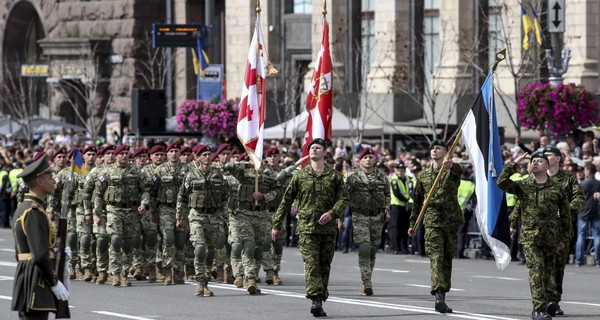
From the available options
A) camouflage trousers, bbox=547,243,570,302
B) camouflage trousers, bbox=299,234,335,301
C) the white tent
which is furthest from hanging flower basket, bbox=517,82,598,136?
camouflage trousers, bbox=299,234,335,301

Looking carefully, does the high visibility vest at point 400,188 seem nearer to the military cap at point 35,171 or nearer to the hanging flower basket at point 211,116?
the hanging flower basket at point 211,116

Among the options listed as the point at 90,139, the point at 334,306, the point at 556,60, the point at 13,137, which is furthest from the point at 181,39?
the point at 334,306

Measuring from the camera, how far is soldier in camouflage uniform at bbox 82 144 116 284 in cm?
2048

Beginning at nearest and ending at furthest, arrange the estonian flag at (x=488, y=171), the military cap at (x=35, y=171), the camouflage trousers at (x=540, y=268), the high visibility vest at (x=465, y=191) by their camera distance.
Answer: the military cap at (x=35, y=171)
the camouflage trousers at (x=540, y=268)
the estonian flag at (x=488, y=171)
the high visibility vest at (x=465, y=191)

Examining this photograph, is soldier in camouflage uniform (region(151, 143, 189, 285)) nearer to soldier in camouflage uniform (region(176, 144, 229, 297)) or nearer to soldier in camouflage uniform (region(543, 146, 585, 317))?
soldier in camouflage uniform (region(176, 144, 229, 297))

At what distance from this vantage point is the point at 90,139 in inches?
1629

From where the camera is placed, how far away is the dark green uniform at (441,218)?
16578 millimetres

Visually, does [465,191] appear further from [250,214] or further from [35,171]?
[35,171]

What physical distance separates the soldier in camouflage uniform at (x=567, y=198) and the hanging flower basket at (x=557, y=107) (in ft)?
38.6

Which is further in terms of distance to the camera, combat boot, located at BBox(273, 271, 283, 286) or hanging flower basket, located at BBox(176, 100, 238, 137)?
hanging flower basket, located at BBox(176, 100, 238, 137)

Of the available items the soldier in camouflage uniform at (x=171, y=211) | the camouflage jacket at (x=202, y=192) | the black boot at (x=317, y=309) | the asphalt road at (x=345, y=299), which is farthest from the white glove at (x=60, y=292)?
the soldier in camouflage uniform at (x=171, y=211)

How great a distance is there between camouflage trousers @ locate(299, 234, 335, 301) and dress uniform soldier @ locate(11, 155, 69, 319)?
5156mm

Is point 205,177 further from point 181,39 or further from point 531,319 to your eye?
point 181,39

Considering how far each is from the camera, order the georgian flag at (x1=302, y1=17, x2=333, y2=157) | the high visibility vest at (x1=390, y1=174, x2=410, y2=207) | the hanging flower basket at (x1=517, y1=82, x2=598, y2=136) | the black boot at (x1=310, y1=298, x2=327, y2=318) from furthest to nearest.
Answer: the hanging flower basket at (x1=517, y1=82, x2=598, y2=136)
the high visibility vest at (x1=390, y1=174, x2=410, y2=207)
the georgian flag at (x1=302, y1=17, x2=333, y2=157)
the black boot at (x1=310, y1=298, x2=327, y2=318)
